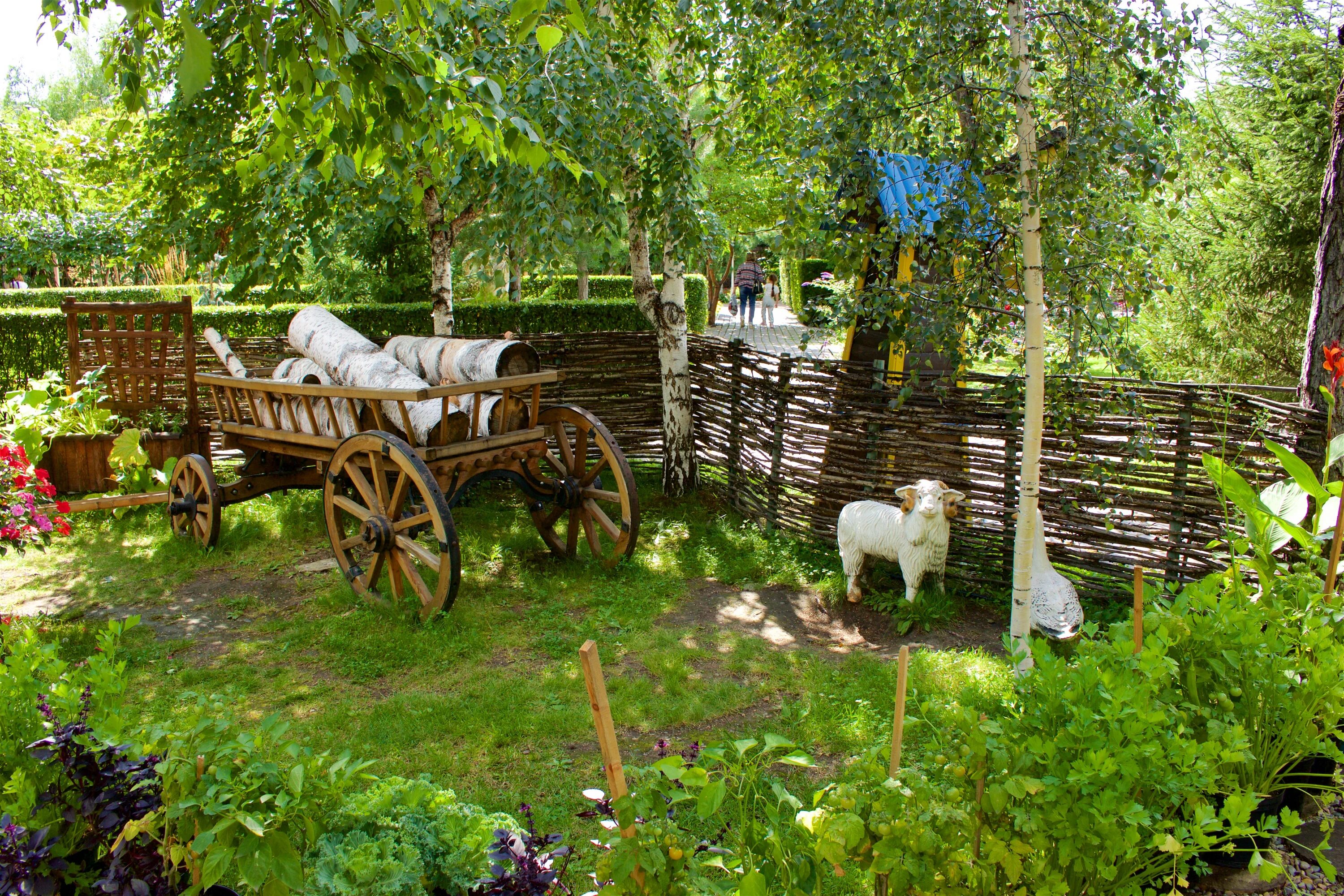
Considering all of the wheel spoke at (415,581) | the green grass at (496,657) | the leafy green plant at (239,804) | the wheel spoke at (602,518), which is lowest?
the green grass at (496,657)

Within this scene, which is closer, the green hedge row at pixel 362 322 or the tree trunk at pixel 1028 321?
the tree trunk at pixel 1028 321

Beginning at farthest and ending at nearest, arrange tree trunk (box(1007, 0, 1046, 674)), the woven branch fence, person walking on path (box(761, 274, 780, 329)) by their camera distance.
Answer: person walking on path (box(761, 274, 780, 329))
the woven branch fence
tree trunk (box(1007, 0, 1046, 674))

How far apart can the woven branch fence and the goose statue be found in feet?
1.13

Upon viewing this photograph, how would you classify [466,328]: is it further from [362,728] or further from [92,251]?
[92,251]

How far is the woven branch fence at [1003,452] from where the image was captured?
4.20 metres

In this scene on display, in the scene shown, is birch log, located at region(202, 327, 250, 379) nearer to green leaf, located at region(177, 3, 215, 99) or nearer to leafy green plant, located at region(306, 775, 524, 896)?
green leaf, located at region(177, 3, 215, 99)

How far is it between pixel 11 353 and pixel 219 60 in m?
5.43

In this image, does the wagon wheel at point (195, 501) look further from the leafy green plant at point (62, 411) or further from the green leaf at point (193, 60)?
the green leaf at point (193, 60)

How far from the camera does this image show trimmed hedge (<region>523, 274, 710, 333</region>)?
16.0 metres

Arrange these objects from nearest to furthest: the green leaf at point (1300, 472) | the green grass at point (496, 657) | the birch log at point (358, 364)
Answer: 1. the green leaf at point (1300, 472)
2. the green grass at point (496, 657)
3. the birch log at point (358, 364)

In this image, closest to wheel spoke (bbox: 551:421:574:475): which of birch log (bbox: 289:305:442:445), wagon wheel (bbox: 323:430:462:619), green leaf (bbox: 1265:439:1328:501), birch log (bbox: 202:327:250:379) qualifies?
birch log (bbox: 289:305:442:445)

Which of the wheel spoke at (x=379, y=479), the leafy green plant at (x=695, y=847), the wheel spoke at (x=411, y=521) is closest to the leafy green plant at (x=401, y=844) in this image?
the leafy green plant at (x=695, y=847)

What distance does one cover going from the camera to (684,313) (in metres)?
6.69

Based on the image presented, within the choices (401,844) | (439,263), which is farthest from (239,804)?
(439,263)
